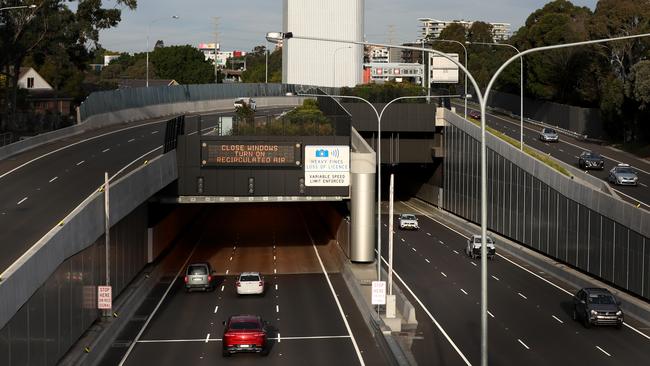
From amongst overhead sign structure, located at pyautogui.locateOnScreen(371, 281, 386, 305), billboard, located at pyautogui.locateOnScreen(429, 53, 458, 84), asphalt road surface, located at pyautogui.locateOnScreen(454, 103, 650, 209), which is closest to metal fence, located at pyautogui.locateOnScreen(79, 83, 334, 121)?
billboard, located at pyautogui.locateOnScreen(429, 53, 458, 84)

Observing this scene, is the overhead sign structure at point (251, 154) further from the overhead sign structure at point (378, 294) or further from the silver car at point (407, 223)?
the silver car at point (407, 223)

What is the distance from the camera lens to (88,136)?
77.0m

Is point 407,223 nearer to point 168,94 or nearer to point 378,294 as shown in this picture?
point 378,294

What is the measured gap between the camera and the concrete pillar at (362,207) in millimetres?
51000

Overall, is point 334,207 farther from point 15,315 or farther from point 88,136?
point 15,315

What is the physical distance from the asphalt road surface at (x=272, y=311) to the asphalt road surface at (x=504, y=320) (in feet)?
10.3

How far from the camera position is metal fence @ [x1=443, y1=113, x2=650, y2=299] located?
44469 mm

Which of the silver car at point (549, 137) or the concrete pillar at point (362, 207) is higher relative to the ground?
the silver car at point (549, 137)

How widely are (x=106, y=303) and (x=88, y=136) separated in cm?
4486

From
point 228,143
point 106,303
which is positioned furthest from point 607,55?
point 106,303

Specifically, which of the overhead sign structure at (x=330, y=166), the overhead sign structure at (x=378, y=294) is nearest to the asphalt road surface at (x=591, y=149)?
the overhead sign structure at (x=330, y=166)

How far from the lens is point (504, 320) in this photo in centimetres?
3959

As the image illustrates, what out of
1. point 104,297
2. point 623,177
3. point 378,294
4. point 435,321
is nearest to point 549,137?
point 623,177

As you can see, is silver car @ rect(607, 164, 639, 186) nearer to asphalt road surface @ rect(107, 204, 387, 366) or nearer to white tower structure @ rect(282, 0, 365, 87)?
asphalt road surface @ rect(107, 204, 387, 366)
